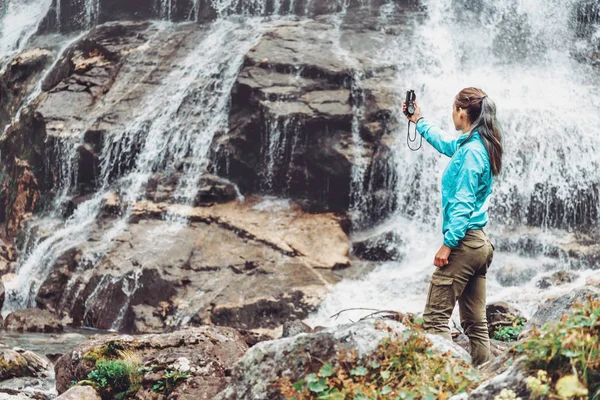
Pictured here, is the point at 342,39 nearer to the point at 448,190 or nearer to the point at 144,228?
the point at 144,228

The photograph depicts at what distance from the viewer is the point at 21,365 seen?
8984mm

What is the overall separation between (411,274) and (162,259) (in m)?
4.76

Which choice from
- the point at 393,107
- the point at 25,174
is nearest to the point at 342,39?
the point at 393,107

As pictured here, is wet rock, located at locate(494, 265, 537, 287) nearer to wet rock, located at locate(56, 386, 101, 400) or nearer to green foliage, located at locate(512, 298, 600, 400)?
wet rock, located at locate(56, 386, 101, 400)

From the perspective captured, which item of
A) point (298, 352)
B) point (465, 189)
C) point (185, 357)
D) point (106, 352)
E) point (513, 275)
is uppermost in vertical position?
point (465, 189)

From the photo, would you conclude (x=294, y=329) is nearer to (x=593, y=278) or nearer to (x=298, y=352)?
(x=298, y=352)

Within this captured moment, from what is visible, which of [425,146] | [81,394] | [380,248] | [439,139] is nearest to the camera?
[439,139]

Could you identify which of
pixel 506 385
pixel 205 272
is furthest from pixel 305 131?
pixel 506 385

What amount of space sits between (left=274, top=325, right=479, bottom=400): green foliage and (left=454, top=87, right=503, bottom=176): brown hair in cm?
138

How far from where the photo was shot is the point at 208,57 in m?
18.3

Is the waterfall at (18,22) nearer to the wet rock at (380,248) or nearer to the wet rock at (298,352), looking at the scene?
the wet rock at (380,248)

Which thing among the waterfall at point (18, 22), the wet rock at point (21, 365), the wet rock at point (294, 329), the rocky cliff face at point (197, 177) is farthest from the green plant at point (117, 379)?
the waterfall at point (18, 22)

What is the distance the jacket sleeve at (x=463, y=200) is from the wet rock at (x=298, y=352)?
72cm

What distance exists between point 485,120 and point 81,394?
4006 millimetres
